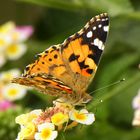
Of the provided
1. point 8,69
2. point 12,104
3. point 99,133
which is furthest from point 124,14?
point 8,69

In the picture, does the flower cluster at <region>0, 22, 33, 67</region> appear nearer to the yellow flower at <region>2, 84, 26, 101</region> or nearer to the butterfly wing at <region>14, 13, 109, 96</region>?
the yellow flower at <region>2, 84, 26, 101</region>

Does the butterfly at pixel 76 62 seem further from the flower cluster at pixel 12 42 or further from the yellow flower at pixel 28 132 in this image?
the flower cluster at pixel 12 42

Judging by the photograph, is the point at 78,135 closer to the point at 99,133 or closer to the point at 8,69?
the point at 99,133

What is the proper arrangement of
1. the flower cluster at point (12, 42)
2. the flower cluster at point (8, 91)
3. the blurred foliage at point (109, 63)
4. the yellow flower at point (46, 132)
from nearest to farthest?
the yellow flower at point (46, 132)
the blurred foliage at point (109, 63)
the flower cluster at point (8, 91)
the flower cluster at point (12, 42)

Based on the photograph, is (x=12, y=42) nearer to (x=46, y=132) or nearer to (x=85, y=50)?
(x=85, y=50)

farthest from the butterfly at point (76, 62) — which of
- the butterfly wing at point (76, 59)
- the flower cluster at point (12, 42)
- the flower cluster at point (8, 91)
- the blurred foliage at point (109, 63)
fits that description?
the flower cluster at point (12, 42)

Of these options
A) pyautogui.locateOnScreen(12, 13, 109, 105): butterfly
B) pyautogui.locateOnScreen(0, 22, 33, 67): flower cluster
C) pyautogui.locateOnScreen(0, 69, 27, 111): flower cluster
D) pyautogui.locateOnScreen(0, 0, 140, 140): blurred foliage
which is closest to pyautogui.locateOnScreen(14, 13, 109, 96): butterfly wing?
pyautogui.locateOnScreen(12, 13, 109, 105): butterfly

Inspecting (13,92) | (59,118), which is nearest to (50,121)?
(59,118)
